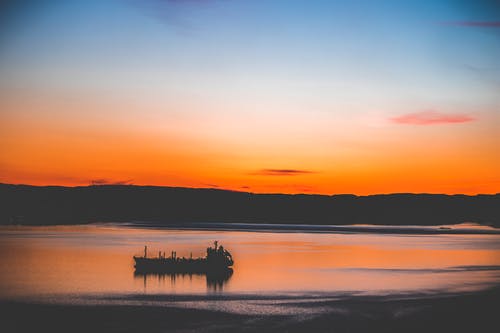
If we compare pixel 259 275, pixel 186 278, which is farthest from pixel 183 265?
pixel 259 275

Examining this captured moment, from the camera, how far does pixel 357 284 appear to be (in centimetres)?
5953

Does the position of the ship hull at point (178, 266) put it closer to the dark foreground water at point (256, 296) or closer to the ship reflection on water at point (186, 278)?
the ship reflection on water at point (186, 278)

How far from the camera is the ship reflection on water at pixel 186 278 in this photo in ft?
190

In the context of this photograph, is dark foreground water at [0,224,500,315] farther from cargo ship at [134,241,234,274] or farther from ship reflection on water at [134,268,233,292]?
cargo ship at [134,241,234,274]

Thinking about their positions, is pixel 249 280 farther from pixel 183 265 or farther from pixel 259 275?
pixel 183 265

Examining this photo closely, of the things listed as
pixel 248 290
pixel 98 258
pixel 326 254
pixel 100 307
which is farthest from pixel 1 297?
pixel 326 254

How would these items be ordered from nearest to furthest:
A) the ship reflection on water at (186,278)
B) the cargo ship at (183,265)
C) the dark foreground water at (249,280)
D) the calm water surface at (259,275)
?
1. the dark foreground water at (249,280)
2. the calm water surface at (259,275)
3. the ship reflection on water at (186,278)
4. the cargo ship at (183,265)

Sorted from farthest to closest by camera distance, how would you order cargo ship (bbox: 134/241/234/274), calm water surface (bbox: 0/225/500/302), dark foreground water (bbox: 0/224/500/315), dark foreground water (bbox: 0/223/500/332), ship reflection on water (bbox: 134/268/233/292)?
1. cargo ship (bbox: 134/241/234/274)
2. ship reflection on water (bbox: 134/268/233/292)
3. calm water surface (bbox: 0/225/500/302)
4. dark foreground water (bbox: 0/224/500/315)
5. dark foreground water (bbox: 0/223/500/332)

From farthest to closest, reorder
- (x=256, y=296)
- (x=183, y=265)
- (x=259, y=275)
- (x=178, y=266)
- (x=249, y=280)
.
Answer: (x=259, y=275)
(x=183, y=265)
(x=178, y=266)
(x=249, y=280)
(x=256, y=296)

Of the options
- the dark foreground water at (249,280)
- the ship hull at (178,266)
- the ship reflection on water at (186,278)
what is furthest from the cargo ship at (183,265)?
the dark foreground water at (249,280)

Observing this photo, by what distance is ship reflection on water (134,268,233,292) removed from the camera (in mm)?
57812

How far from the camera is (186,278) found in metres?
61.7

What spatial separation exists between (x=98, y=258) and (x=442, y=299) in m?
50.9

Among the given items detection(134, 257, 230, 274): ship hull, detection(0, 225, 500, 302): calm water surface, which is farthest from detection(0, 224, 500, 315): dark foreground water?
detection(134, 257, 230, 274): ship hull
